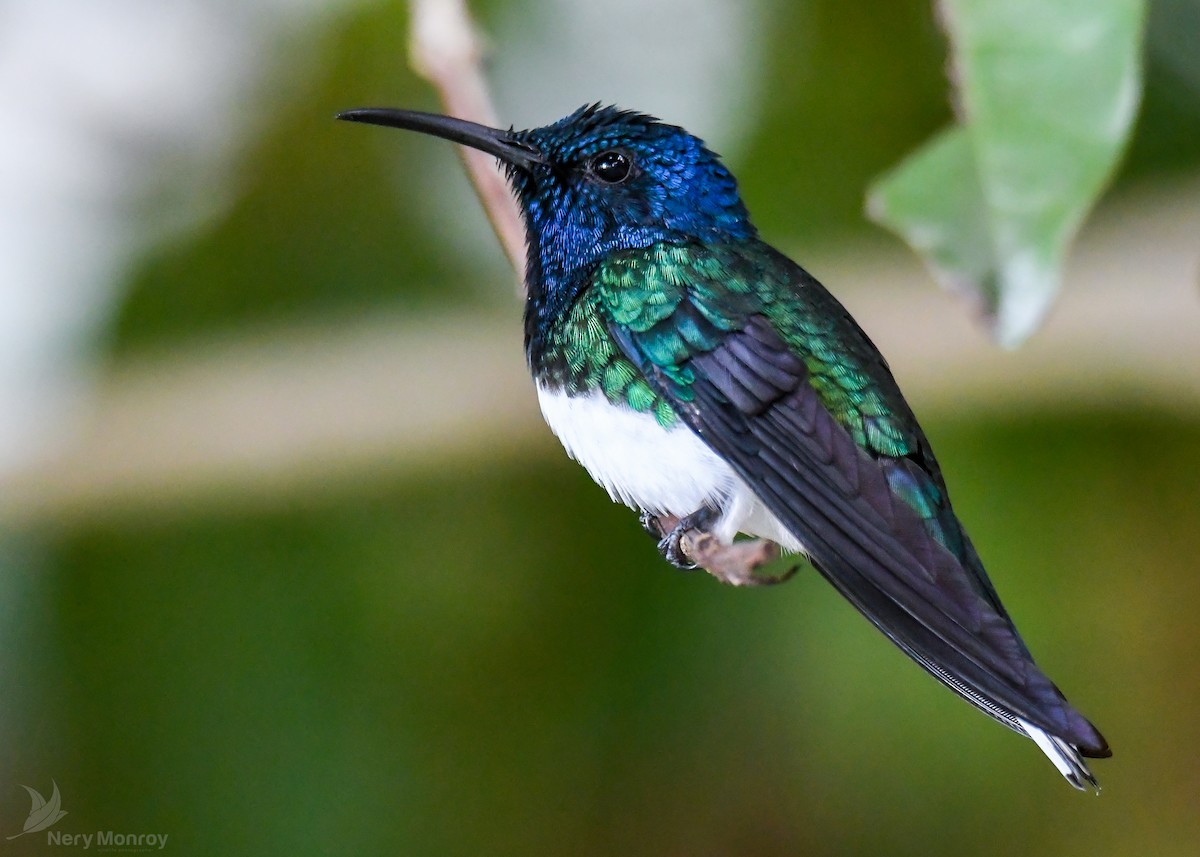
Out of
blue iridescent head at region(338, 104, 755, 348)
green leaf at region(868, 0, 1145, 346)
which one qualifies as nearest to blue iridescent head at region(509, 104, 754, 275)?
blue iridescent head at region(338, 104, 755, 348)

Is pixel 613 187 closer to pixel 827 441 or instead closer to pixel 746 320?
pixel 746 320

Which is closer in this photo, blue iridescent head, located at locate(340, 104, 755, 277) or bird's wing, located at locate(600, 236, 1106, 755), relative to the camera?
bird's wing, located at locate(600, 236, 1106, 755)

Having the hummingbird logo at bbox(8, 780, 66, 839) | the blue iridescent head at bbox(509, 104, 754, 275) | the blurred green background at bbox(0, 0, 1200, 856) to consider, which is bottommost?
the hummingbird logo at bbox(8, 780, 66, 839)

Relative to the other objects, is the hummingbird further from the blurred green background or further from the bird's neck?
the blurred green background

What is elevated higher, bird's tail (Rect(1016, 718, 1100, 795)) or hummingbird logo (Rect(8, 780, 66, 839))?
bird's tail (Rect(1016, 718, 1100, 795))

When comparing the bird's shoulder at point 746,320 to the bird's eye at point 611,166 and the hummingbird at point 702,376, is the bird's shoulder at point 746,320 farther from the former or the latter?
the bird's eye at point 611,166

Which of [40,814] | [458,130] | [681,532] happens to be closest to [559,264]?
[458,130]

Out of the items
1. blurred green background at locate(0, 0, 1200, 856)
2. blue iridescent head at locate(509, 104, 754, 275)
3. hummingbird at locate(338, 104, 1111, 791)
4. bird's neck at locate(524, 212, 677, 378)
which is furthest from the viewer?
blurred green background at locate(0, 0, 1200, 856)

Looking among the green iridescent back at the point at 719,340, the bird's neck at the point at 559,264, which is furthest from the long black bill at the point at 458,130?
the green iridescent back at the point at 719,340
